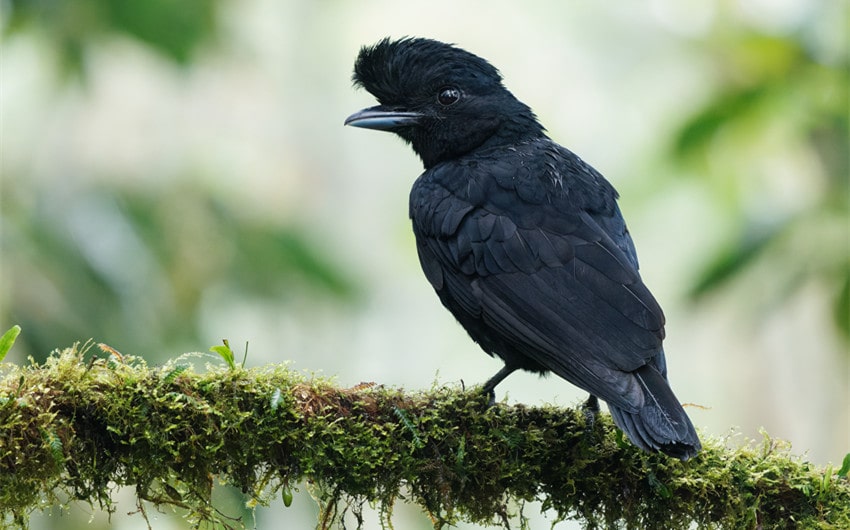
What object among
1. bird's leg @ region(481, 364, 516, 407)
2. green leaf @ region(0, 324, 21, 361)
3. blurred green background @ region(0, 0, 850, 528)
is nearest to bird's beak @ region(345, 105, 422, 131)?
blurred green background @ region(0, 0, 850, 528)

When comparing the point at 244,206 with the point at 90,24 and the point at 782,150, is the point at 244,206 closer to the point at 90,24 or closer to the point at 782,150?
the point at 90,24

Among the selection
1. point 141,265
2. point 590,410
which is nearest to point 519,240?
point 590,410

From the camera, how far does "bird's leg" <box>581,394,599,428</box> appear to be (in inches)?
150

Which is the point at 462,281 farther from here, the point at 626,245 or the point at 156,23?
the point at 156,23

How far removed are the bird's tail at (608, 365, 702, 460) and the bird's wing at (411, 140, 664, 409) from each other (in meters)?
0.07

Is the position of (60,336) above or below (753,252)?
below

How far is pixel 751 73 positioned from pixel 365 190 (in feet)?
38.7

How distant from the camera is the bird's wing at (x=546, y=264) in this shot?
3906 millimetres

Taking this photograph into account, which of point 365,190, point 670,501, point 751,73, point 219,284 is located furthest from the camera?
point 365,190

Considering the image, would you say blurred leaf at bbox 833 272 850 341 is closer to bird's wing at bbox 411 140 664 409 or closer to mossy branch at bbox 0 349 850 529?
bird's wing at bbox 411 140 664 409

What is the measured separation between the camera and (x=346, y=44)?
1675 centimetres

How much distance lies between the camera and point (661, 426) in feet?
→ 11.1

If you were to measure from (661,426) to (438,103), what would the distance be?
2578 mm

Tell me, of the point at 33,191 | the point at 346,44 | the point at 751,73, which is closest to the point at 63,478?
the point at 33,191
